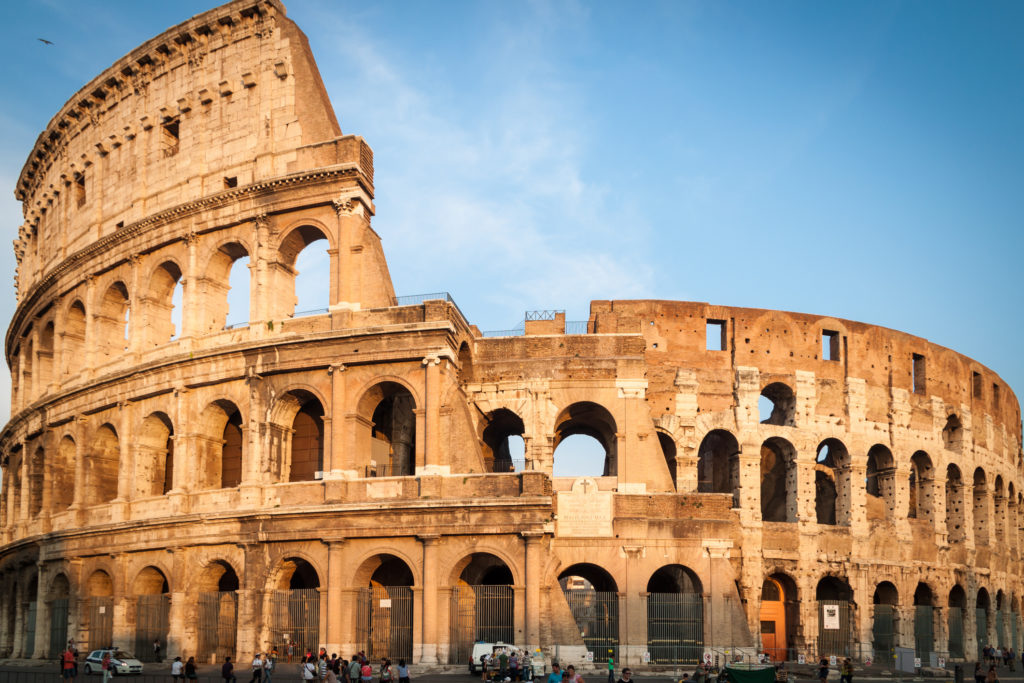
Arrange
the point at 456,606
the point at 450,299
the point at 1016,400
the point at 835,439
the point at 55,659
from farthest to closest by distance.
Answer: the point at 1016,400 → the point at 835,439 → the point at 55,659 → the point at 450,299 → the point at 456,606

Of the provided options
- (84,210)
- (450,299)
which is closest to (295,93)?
(450,299)

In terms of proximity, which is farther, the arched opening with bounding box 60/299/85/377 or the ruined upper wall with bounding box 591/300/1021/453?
the arched opening with bounding box 60/299/85/377

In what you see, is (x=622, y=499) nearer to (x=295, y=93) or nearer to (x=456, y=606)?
(x=456, y=606)

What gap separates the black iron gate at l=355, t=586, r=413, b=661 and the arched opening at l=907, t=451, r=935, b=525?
19.3 meters

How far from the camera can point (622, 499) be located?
27984 mm

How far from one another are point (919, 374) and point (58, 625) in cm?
3044

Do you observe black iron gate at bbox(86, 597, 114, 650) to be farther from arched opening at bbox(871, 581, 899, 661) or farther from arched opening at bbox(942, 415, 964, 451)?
arched opening at bbox(942, 415, 964, 451)

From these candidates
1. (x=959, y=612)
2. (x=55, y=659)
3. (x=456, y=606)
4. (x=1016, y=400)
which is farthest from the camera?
(x=1016, y=400)

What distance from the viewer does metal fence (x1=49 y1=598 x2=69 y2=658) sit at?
3050cm

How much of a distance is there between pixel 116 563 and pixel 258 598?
5.58m

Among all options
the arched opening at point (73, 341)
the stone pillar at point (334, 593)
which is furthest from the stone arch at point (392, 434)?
the arched opening at point (73, 341)

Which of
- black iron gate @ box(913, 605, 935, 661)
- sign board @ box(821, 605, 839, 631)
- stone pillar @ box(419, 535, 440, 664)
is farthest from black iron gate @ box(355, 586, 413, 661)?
black iron gate @ box(913, 605, 935, 661)

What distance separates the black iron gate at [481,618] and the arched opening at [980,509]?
21.6 meters

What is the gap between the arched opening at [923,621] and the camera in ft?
110
